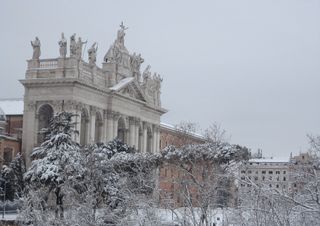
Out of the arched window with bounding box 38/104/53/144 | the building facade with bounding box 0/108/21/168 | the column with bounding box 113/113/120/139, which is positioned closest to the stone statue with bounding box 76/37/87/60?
the arched window with bounding box 38/104/53/144

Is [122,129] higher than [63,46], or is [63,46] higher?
[63,46]

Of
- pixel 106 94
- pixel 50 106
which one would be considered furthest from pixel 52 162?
pixel 106 94

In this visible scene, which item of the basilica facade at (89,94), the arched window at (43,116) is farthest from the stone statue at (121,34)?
the arched window at (43,116)

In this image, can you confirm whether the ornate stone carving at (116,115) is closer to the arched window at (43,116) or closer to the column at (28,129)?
the arched window at (43,116)

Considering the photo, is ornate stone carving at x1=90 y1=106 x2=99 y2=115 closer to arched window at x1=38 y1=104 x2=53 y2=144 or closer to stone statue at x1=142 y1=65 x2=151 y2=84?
arched window at x1=38 y1=104 x2=53 y2=144

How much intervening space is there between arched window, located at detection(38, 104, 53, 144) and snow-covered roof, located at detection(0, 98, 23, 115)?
945 centimetres

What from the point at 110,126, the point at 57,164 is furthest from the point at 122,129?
the point at 57,164

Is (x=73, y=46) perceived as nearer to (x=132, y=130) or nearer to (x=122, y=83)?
(x=122, y=83)

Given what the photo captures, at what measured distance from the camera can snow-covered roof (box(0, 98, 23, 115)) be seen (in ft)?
248

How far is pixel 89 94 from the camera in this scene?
66250 mm

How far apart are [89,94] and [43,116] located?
4.61 metres

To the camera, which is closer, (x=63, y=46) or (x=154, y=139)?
(x=63, y=46)

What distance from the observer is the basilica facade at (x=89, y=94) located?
63812 mm

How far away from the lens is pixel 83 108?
214 ft
